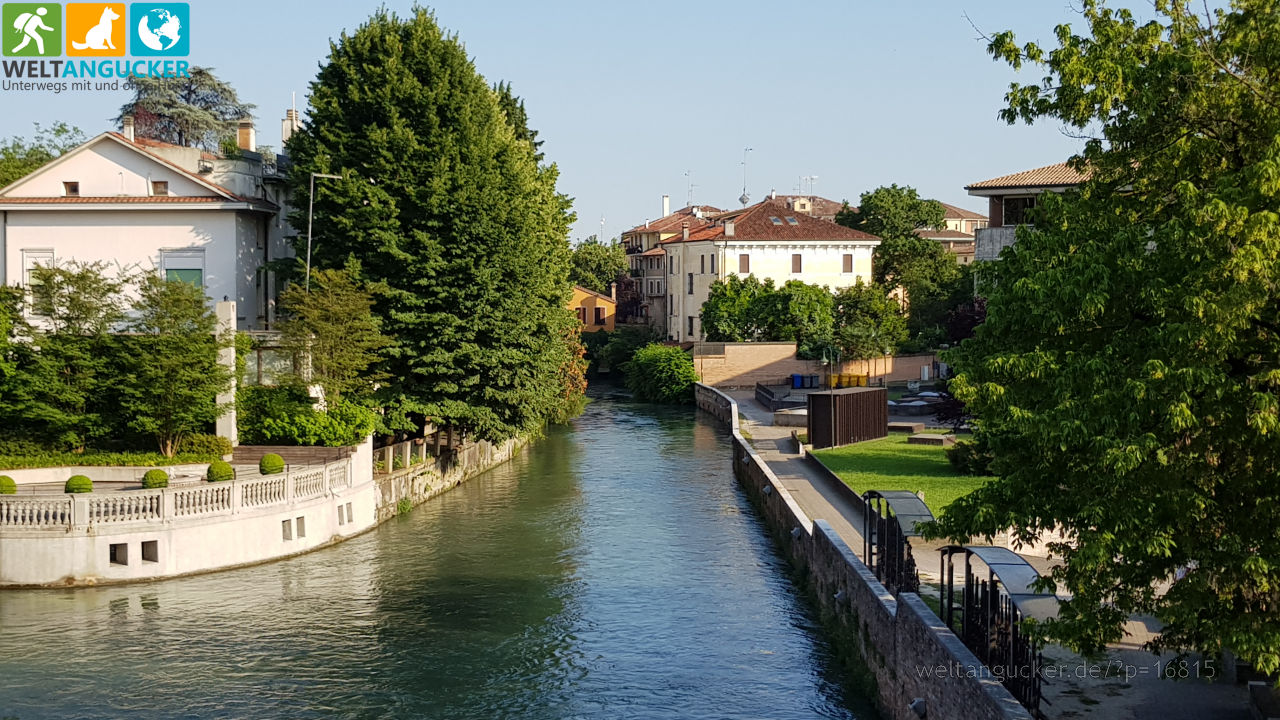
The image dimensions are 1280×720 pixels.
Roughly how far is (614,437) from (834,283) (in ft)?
109

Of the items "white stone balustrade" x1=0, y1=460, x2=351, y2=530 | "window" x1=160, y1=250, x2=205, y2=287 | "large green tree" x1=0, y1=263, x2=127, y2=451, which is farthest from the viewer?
"window" x1=160, y1=250, x2=205, y2=287

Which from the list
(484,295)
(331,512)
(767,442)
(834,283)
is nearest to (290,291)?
(484,295)

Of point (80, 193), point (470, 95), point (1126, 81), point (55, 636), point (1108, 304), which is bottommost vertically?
point (55, 636)

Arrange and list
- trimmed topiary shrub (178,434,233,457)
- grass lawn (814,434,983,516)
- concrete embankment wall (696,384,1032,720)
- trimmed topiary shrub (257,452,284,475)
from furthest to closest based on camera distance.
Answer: trimmed topiary shrub (178,434,233,457), grass lawn (814,434,983,516), trimmed topiary shrub (257,452,284,475), concrete embankment wall (696,384,1032,720)

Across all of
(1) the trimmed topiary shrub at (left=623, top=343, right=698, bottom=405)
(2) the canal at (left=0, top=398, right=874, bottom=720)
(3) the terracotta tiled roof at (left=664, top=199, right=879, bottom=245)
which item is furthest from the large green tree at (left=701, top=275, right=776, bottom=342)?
(2) the canal at (left=0, top=398, right=874, bottom=720)

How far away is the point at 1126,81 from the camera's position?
13.4 m

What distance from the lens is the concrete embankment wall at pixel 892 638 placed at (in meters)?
14.1

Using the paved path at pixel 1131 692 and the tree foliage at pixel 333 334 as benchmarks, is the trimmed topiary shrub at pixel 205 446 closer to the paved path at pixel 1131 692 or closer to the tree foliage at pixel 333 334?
the tree foliage at pixel 333 334

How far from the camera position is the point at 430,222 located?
126 ft

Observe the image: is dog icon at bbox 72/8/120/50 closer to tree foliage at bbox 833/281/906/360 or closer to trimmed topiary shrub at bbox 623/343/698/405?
trimmed topiary shrub at bbox 623/343/698/405

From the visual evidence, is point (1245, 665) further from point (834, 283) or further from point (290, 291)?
point (834, 283)

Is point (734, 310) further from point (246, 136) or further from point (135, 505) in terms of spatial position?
point (135, 505)

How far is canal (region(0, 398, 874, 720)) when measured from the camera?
19656 millimetres

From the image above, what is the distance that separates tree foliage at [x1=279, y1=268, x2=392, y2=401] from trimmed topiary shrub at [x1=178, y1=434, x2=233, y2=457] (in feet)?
9.63
